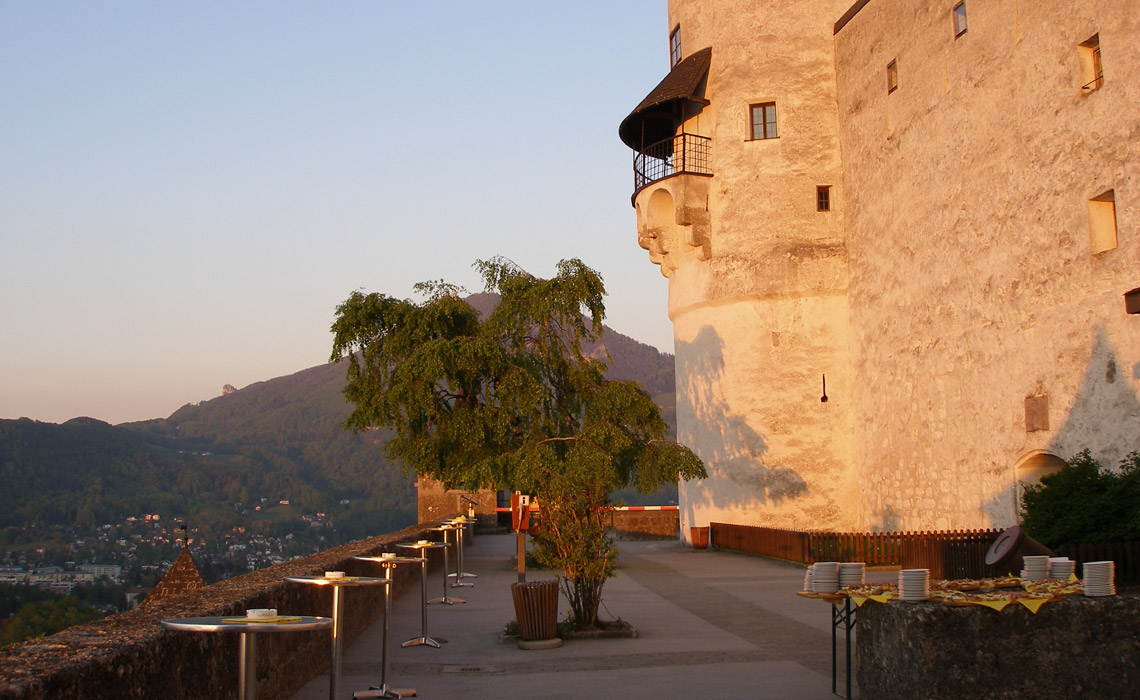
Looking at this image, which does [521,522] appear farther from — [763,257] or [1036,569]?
[763,257]

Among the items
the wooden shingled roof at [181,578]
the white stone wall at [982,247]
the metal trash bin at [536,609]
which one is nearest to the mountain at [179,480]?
the wooden shingled roof at [181,578]

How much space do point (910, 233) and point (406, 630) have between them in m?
18.0

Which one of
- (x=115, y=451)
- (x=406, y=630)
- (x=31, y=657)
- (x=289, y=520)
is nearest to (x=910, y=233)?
(x=406, y=630)

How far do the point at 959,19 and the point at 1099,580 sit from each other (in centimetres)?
2000

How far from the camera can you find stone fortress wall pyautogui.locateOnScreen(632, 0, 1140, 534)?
19.8 meters

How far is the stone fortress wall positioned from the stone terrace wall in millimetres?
15602

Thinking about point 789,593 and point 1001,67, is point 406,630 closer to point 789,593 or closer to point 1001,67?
point 789,593

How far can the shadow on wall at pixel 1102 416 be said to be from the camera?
60.6ft

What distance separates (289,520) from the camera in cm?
13588

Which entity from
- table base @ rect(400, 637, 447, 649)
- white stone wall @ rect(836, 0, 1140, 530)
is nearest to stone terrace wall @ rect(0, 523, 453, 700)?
table base @ rect(400, 637, 447, 649)

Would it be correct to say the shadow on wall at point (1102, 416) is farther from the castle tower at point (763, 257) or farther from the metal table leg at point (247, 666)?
the metal table leg at point (247, 666)

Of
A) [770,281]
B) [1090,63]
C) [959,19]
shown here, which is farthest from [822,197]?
[1090,63]

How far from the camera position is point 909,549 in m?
21.9

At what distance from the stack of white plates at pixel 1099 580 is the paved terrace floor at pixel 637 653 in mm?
2597
